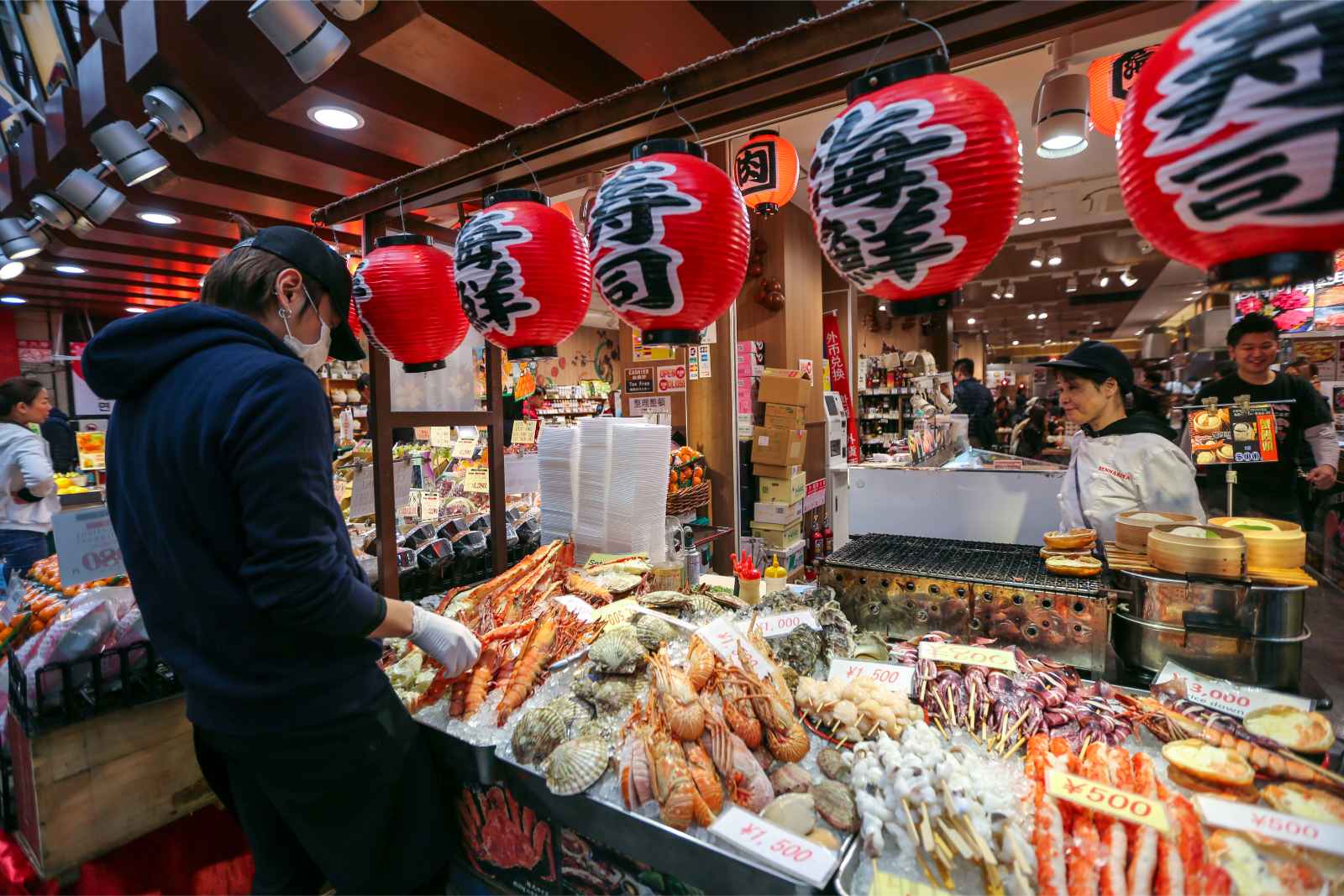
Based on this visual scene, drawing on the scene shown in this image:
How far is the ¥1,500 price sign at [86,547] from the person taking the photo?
6.61 feet

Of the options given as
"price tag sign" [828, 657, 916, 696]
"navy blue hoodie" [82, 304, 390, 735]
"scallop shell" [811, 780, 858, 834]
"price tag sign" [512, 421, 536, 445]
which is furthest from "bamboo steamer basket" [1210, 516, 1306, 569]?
"price tag sign" [512, 421, 536, 445]

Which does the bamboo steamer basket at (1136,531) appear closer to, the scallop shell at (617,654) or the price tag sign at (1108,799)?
the price tag sign at (1108,799)

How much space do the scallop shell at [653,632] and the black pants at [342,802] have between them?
0.68 meters

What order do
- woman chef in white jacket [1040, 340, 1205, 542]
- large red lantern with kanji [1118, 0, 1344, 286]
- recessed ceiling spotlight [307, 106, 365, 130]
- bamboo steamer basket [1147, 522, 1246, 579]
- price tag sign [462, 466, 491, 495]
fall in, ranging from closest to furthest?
large red lantern with kanji [1118, 0, 1344, 286]
bamboo steamer basket [1147, 522, 1246, 579]
woman chef in white jacket [1040, 340, 1205, 542]
recessed ceiling spotlight [307, 106, 365, 130]
price tag sign [462, 466, 491, 495]

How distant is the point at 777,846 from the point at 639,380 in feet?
14.5

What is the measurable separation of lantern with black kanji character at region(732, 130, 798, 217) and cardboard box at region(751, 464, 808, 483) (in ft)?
7.41

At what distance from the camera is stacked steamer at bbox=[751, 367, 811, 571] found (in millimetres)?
5422

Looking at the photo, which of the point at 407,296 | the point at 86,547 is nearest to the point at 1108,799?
the point at 407,296

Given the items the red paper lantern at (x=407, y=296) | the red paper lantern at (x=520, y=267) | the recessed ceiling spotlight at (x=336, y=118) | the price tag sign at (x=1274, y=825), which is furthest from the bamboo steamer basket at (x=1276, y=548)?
the recessed ceiling spotlight at (x=336, y=118)

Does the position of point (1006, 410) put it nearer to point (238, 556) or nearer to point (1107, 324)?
point (1107, 324)

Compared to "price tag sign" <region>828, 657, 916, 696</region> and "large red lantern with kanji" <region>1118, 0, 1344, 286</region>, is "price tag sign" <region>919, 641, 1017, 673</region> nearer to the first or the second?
"price tag sign" <region>828, 657, 916, 696</region>

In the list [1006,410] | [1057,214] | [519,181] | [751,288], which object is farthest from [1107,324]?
[519,181]

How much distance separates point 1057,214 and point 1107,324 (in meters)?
17.2

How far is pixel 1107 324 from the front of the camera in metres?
21.2
